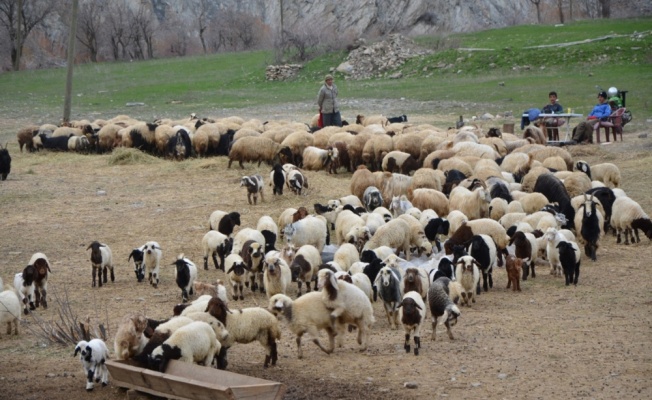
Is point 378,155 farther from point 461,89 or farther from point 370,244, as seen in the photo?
point 461,89

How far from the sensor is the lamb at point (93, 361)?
7906 mm

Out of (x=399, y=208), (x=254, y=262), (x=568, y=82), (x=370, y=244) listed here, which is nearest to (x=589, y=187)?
(x=399, y=208)

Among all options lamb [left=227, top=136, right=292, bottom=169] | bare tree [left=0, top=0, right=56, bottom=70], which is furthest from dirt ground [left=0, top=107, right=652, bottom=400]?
bare tree [left=0, top=0, right=56, bottom=70]

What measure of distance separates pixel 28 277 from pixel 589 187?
29.5ft

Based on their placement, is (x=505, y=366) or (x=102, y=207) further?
(x=102, y=207)

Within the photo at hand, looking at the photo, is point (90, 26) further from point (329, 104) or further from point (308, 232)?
point (308, 232)

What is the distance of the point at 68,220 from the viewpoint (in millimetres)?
16000

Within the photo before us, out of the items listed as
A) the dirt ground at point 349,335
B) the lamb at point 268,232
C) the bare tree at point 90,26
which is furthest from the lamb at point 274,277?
the bare tree at point 90,26

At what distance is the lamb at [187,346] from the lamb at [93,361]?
0.43m

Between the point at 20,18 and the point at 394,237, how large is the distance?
47790mm

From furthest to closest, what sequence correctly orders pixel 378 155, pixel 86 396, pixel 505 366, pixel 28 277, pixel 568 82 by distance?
pixel 568 82, pixel 378 155, pixel 28 277, pixel 505 366, pixel 86 396

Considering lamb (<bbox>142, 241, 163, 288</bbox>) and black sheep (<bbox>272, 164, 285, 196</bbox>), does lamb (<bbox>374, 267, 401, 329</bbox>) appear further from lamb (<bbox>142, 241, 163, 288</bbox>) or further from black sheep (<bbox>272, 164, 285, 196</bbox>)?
black sheep (<bbox>272, 164, 285, 196</bbox>)

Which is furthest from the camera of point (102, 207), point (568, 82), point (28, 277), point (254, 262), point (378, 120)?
point (568, 82)

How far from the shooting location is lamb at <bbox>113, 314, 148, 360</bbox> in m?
8.12
